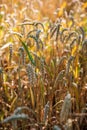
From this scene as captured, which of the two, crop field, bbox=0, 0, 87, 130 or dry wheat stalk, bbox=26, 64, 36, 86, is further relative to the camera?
crop field, bbox=0, 0, 87, 130

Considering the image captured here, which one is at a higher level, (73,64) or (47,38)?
(47,38)

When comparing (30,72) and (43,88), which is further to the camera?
(43,88)

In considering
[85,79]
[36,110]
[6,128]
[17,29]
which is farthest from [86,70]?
[17,29]

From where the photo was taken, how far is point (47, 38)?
160 cm

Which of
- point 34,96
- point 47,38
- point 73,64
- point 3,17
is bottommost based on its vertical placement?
point 34,96

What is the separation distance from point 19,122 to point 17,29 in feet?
2.16

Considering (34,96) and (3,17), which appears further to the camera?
(3,17)

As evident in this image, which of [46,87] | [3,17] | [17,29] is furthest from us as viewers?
[3,17]

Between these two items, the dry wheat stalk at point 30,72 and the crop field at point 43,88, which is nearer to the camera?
the dry wheat stalk at point 30,72

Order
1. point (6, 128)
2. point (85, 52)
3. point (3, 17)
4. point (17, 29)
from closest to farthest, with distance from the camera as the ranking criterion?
point (6, 128) → point (85, 52) → point (17, 29) → point (3, 17)

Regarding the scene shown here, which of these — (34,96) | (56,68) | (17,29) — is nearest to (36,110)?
(34,96)

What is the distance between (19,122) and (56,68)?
259 mm

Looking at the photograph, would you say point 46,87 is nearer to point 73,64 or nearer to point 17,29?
point 73,64

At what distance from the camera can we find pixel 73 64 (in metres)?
1.31
